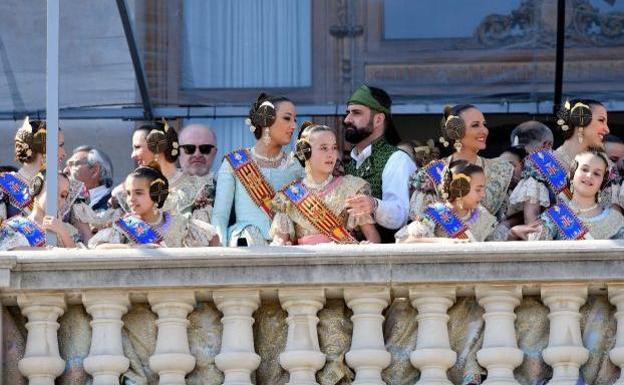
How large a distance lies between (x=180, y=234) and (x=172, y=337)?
136 centimetres

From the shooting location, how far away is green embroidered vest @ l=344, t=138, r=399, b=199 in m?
16.1

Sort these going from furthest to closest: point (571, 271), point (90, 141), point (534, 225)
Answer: point (90, 141) < point (534, 225) < point (571, 271)

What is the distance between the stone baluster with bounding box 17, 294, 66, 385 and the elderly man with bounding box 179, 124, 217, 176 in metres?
2.71

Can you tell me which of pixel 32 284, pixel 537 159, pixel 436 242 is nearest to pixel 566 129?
pixel 537 159

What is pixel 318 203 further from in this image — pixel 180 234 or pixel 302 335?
pixel 302 335

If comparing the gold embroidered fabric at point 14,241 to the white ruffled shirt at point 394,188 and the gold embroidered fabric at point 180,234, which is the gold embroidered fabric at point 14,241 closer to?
the gold embroidered fabric at point 180,234

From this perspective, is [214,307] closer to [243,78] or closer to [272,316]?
[272,316]

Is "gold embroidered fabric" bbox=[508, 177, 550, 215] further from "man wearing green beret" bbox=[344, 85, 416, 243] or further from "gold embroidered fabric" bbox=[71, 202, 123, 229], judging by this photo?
"gold embroidered fabric" bbox=[71, 202, 123, 229]

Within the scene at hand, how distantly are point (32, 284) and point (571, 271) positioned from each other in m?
2.57

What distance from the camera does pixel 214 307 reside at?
1415 cm

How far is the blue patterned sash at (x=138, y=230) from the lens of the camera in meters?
15.1

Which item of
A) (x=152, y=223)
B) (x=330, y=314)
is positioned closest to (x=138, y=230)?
(x=152, y=223)

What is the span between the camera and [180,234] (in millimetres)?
15305

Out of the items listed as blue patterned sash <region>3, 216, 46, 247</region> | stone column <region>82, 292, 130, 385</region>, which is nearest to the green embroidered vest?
blue patterned sash <region>3, 216, 46, 247</region>
